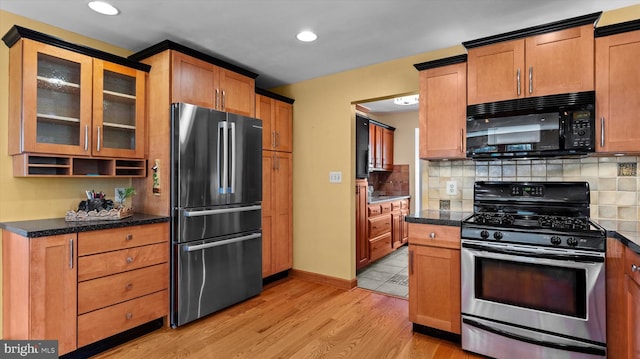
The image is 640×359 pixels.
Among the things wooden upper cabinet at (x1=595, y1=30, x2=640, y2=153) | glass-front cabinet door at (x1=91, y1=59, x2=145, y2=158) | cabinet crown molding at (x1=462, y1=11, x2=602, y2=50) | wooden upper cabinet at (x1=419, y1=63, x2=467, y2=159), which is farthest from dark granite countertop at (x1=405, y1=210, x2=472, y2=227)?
glass-front cabinet door at (x1=91, y1=59, x2=145, y2=158)

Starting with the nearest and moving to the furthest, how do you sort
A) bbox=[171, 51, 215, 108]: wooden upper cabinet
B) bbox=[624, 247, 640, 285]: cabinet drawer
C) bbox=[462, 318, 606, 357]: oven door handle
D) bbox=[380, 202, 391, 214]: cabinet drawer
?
bbox=[624, 247, 640, 285]: cabinet drawer, bbox=[462, 318, 606, 357]: oven door handle, bbox=[171, 51, 215, 108]: wooden upper cabinet, bbox=[380, 202, 391, 214]: cabinet drawer

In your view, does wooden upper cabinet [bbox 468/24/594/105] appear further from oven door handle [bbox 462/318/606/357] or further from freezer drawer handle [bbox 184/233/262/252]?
freezer drawer handle [bbox 184/233/262/252]

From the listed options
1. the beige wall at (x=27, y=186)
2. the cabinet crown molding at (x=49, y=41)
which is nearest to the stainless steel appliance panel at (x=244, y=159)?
the cabinet crown molding at (x=49, y=41)

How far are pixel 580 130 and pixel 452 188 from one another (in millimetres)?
1016

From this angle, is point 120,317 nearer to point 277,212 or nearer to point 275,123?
point 277,212

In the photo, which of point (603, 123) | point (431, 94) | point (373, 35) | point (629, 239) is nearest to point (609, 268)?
point (629, 239)

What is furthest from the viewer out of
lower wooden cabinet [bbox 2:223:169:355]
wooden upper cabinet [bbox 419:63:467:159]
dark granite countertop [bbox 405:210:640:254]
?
wooden upper cabinet [bbox 419:63:467:159]

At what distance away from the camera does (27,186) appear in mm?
2404

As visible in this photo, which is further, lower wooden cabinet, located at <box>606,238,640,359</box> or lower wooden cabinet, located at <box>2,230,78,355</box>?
lower wooden cabinet, located at <box>2,230,78,355</box>

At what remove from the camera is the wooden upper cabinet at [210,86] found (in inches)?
106

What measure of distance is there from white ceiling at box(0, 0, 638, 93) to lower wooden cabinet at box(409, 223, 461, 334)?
1556 millimetres

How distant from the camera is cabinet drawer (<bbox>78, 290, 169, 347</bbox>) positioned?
2.16 m

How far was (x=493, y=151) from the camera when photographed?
2.40 meters

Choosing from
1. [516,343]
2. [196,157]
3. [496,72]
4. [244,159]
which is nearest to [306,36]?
[244,159]
